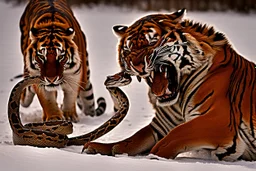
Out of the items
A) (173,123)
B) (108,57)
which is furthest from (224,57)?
(108,57)

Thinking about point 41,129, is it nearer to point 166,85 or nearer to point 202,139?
point 166,85

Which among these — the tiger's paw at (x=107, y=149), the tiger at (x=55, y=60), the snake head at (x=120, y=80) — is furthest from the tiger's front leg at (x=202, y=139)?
the tiger at (x=55, y=60)

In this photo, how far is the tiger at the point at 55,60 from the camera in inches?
187

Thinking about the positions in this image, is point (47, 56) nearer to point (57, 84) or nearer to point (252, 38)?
point (57, 84)

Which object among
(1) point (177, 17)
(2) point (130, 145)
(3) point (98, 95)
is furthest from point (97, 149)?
(3) point (98, 95)

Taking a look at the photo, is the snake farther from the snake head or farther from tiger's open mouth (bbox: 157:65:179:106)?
tiger's open mouth (bbox: 157:65:179:106)

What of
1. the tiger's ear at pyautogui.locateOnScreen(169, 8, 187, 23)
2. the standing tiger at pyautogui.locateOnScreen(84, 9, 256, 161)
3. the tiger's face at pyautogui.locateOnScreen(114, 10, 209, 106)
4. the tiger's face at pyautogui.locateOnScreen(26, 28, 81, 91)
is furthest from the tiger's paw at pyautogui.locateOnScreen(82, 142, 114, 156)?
the tiger's face at pyautogui.locateOnScreen(26, 28, 81, 91)

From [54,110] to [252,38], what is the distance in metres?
5.95

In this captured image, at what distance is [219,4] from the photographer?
568 inches

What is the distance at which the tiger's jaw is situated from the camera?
370 centimetres

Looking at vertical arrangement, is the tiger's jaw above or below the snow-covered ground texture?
above

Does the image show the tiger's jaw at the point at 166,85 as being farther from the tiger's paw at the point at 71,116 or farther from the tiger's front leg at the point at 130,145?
the tiger's paw at the point at 71,116

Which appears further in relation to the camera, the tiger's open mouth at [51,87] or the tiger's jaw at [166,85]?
the tiger's open mouth at [51,87]

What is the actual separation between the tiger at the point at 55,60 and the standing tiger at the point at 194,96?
0.90 m
